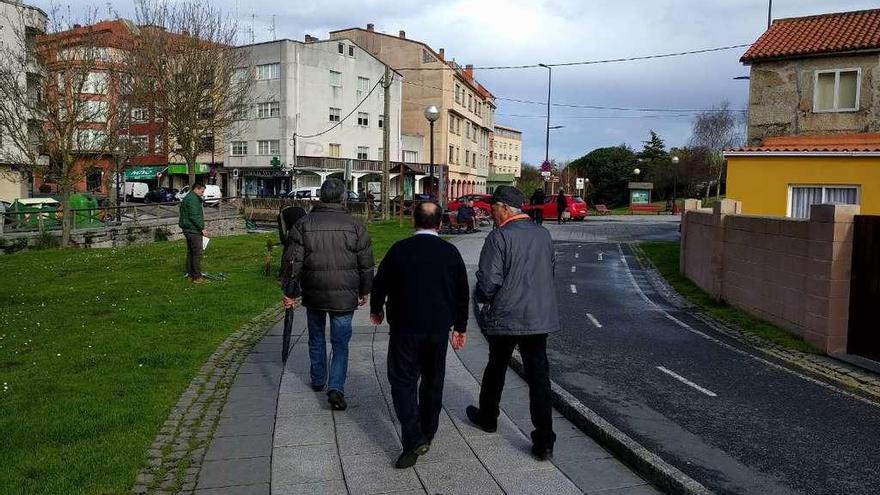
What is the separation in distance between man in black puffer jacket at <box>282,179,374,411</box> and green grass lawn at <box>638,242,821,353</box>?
20.8ft

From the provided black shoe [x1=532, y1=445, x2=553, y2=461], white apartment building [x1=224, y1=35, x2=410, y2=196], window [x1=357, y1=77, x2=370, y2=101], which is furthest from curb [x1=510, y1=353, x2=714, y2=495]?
window [x1=357, y1=77, x2=370, y2=101]

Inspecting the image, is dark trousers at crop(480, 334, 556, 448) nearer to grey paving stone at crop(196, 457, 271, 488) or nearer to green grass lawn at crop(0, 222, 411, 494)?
grey paving stone at crop(196, 457, 271, 488)

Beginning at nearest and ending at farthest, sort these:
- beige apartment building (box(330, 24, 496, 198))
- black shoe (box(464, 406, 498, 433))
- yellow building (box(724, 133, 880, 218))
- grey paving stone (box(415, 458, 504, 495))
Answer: grey paving stone (box(415, 458, 504, 495))
black shoe (box(464, 406, 498, 433))
yellow building (box(724, 133, 880, 218))
beige apartment building (box(330, 24, 496, 198))

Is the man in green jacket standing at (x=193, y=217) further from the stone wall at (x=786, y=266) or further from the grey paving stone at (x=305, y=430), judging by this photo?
the stone wall at (x=786, y=266)

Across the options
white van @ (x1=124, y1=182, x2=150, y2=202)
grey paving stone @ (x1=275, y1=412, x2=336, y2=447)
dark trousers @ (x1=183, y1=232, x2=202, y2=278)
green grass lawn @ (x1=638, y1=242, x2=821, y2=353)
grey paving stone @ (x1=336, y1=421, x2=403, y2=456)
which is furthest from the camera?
white van @ (x1=124, y1=182, x2=150, y2=202)

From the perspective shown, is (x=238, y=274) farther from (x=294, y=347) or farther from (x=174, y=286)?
(x=294, y=347)

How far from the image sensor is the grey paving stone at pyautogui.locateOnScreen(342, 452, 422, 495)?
14.6 ft

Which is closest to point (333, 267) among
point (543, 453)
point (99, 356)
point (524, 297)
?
point (524, 297)

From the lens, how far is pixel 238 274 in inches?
573

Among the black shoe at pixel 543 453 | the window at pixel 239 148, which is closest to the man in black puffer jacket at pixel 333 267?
the black shoe at pixel 543 453

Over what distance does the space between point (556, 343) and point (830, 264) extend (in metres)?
3.50

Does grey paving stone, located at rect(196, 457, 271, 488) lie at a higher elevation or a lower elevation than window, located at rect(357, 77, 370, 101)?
lower

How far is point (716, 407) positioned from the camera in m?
6.50

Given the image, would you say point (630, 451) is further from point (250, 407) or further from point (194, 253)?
point (194, 253)
